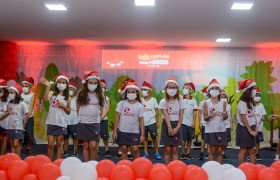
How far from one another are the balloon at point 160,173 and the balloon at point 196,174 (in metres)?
0.14

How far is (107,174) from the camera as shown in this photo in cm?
318

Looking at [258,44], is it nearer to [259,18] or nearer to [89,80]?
[259,18]

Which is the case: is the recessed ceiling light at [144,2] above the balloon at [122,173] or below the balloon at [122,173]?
above

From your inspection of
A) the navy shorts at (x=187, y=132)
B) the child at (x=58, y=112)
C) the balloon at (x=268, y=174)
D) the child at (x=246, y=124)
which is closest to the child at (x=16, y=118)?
the child at (x=58, y=112)

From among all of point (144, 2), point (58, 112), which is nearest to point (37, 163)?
point (58, 112)

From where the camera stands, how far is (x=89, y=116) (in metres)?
4.95

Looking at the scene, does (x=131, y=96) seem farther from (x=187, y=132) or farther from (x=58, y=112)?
(x=187, y=132)

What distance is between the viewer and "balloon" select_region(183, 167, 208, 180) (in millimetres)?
2912

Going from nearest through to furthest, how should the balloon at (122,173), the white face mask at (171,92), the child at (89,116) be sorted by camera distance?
the balloon at (122,173) < the child at (89,116) < the white face mask at (171,92)

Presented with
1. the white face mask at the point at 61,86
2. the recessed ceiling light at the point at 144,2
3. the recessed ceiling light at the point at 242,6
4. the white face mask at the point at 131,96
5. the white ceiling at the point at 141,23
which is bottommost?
the white face mask at the point at 131,96

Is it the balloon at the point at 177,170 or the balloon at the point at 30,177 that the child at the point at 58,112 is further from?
the balloon at the point at 177,170

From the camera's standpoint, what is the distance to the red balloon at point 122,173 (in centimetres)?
296

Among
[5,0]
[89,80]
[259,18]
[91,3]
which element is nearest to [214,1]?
[259,18]

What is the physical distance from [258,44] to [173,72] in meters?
2.26
